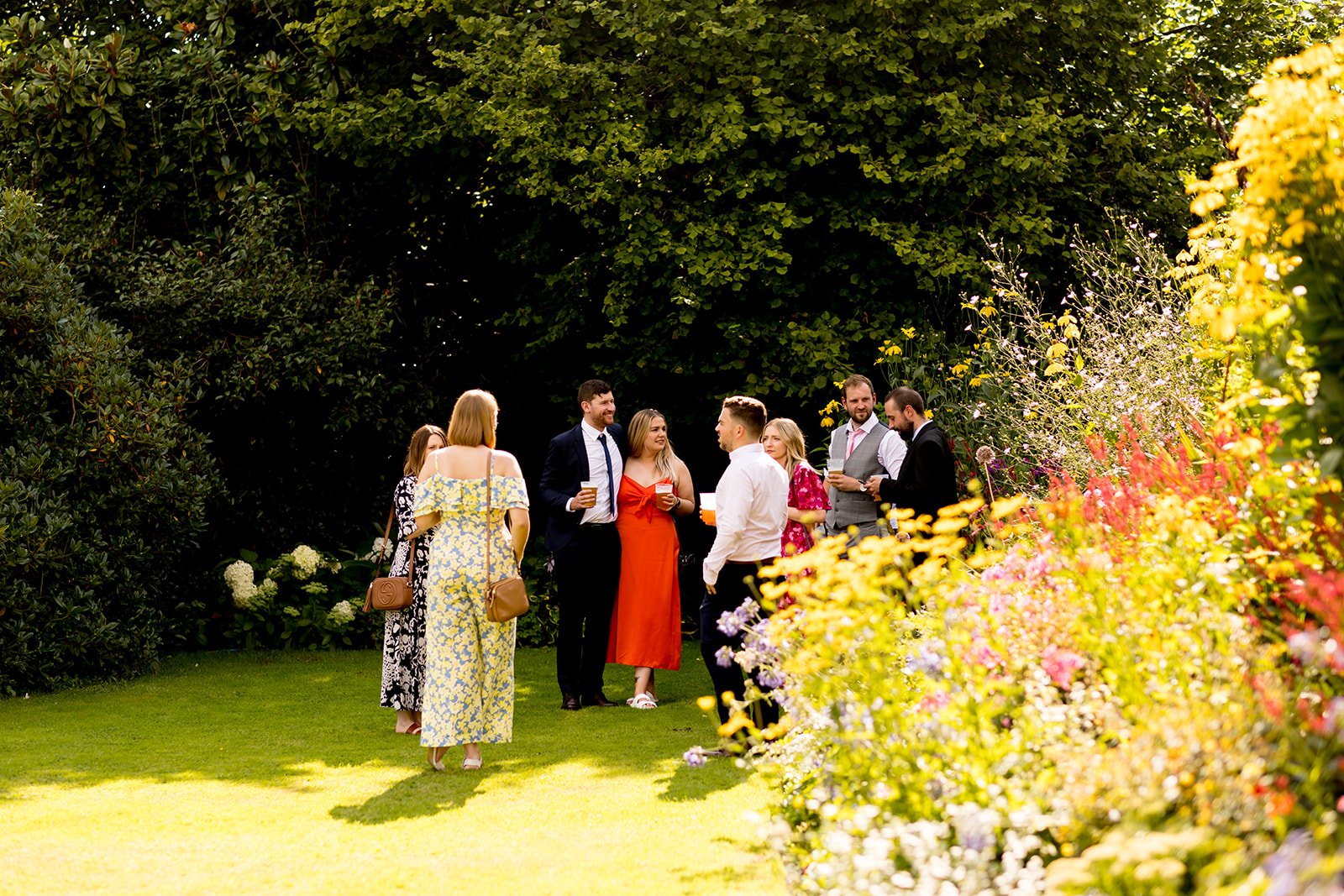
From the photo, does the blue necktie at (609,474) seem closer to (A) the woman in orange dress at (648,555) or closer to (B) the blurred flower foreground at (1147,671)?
(A) the woman in orange dress at (648,555)

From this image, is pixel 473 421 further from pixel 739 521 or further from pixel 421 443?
pixel 739 521

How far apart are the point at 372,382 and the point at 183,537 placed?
228 cm

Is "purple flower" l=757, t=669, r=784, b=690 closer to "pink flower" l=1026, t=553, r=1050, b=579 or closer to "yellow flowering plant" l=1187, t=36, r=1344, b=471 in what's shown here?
"pink flower" l=1026, t=553, r=1050, b=579

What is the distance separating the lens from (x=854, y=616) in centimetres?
→ 437

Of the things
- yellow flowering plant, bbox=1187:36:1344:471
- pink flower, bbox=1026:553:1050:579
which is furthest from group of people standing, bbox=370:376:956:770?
yellow flowering plant, bbox=1187:36:1344:471

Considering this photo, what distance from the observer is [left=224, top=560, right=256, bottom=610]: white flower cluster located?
39.5 ft

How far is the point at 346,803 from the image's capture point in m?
6.36

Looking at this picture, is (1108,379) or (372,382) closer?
(1108,379)

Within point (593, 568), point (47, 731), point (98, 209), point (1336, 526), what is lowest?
point (47, 731)

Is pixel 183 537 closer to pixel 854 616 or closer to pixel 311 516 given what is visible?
pixel 311 516

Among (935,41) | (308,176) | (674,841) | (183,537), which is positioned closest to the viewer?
(674,841)

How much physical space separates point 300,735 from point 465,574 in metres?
2.17

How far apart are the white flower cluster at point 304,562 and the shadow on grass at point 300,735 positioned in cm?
133

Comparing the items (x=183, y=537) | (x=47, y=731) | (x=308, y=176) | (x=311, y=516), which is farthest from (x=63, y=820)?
(x=308, y=176)
